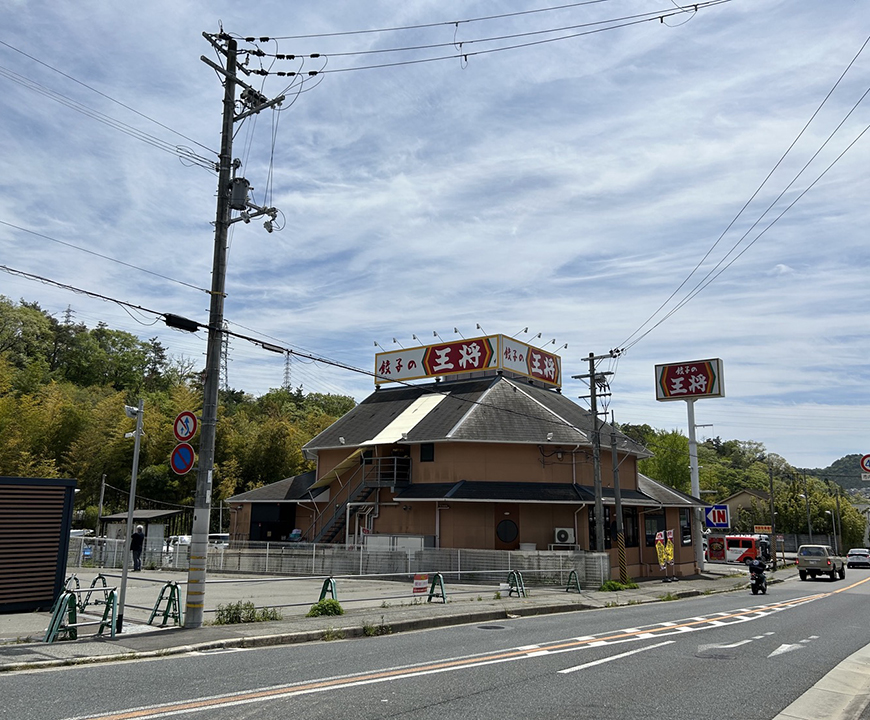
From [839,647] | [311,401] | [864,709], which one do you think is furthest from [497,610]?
[311,401]

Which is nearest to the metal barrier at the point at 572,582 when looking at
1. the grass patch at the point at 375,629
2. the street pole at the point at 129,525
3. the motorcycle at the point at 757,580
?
the motorcycle at the point at 757,580

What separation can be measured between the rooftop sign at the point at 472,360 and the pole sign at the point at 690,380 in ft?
40.5

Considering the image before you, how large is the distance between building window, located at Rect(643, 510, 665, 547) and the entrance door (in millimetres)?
8887

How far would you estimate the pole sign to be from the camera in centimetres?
5141

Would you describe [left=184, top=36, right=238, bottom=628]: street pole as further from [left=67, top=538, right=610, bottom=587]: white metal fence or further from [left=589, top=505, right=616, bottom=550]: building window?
[left=589, top=505, right=616, bottom=550]: building window

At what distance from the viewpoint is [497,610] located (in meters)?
17.7

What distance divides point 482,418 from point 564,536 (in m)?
7.05

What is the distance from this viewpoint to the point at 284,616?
15.5 metres

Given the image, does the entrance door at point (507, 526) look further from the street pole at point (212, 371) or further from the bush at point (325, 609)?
the street pole at point (212, 371)

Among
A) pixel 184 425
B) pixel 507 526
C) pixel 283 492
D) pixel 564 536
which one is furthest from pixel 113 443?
pixel 184 425

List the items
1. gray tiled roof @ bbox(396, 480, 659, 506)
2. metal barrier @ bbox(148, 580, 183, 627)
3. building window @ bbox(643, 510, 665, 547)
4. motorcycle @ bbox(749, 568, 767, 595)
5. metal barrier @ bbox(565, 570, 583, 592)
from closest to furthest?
metal barrier @ bbox(148, 580, 183, 627) < metal barrier @ bbox(565, 570, 583, 592) < motorcycle @ bbox(749, 568, 767, 595) < gray tiled roof @ bbox(396, 480, 659, 506) < building window @ bbox(643, 510, 665, 547)

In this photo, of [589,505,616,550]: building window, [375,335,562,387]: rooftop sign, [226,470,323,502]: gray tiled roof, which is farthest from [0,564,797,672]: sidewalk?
[375,335,562,387]: rooftop sign

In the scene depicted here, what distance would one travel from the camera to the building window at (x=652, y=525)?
3659 cm

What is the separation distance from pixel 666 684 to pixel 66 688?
7574 mm
